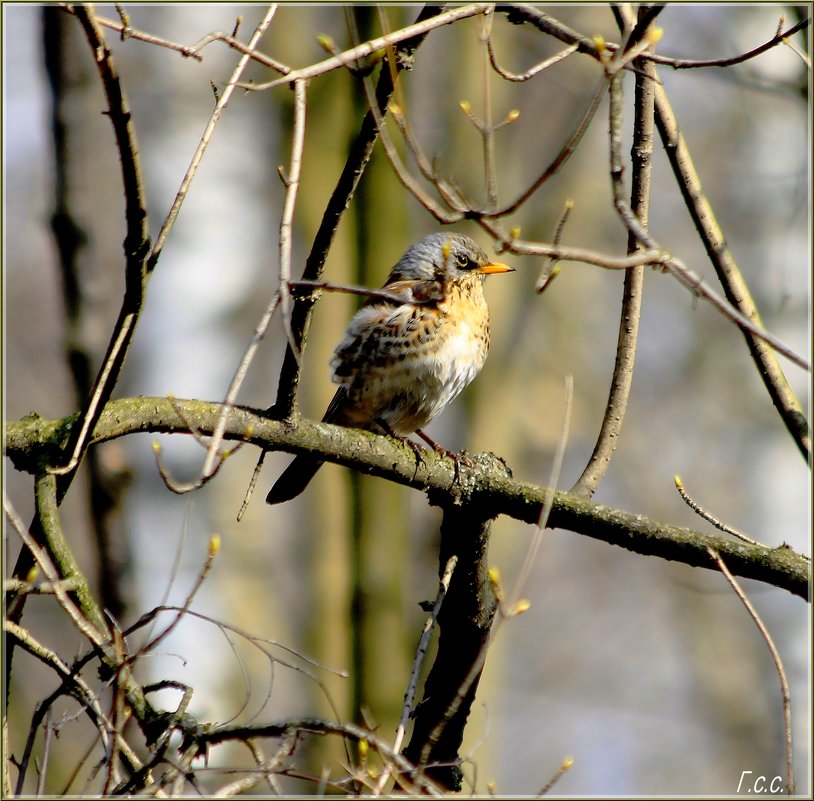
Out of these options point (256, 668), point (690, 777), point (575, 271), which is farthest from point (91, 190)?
point (690, 777)

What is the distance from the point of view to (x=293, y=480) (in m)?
4.55

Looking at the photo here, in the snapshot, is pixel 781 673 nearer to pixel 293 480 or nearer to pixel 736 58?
pixel 736 58

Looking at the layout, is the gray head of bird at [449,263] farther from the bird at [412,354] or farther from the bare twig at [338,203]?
the bare twig at [338,203]

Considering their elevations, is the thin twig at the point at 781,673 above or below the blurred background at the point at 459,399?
below

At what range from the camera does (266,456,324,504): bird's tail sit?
446cm

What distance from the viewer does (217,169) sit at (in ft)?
26.1

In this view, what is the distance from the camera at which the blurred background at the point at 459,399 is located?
7406 millimetres

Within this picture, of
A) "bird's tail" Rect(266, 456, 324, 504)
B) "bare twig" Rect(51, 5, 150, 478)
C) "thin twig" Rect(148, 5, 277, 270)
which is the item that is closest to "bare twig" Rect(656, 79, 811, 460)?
"thin twig" Rect(148, 5, 277, 270)

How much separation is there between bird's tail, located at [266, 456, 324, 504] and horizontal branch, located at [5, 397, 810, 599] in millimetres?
1244

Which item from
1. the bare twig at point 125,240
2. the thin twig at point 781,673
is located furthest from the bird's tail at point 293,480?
the thin twig at point 781,673

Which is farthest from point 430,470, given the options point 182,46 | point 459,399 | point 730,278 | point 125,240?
point 459,399

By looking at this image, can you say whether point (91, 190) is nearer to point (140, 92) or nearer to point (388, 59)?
point (140, 92)

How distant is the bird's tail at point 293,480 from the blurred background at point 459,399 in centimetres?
128

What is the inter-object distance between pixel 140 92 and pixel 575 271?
201 inches
